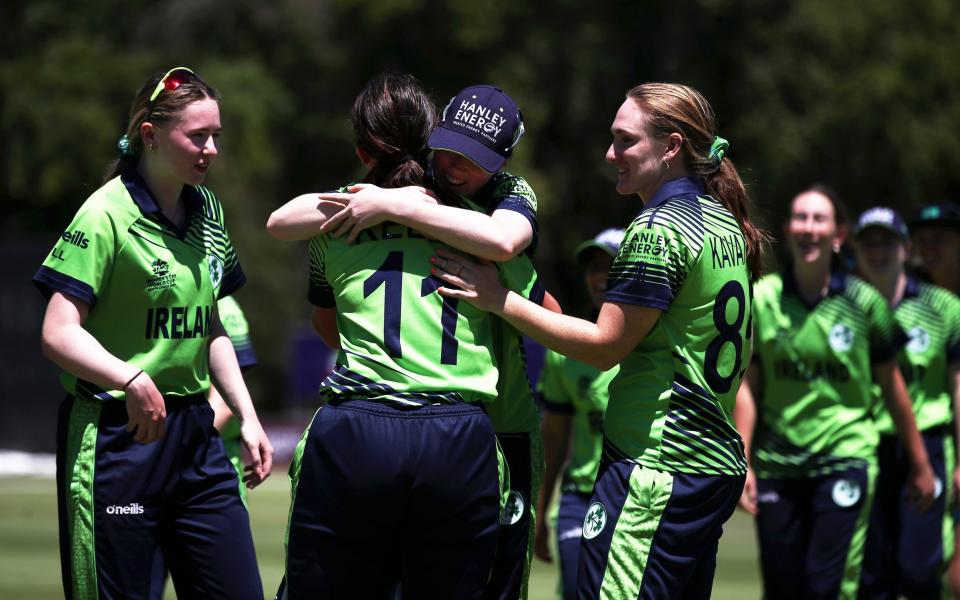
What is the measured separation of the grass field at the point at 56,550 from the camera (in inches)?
370

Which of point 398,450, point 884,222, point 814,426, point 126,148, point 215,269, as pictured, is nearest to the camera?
point 398,450

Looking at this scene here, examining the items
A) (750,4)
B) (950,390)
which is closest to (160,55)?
(750,4)

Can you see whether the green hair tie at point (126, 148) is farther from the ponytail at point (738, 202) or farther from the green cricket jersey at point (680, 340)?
the ponytail at point (738, 202)

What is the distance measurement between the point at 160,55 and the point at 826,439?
24681 mm

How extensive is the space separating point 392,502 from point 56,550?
25.8 ft

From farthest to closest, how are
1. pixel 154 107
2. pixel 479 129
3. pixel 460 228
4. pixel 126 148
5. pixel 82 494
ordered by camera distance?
pixel 126 148 < pixel 154 107 < pixel 82 494 < pixel 479 129 < pixel 460 228

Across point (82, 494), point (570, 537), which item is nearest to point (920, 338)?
→ point (570, 537)

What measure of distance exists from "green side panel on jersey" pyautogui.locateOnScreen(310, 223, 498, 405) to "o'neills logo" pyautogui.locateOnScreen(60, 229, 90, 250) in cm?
93

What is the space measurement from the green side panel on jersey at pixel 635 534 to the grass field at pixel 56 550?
4.88 metres

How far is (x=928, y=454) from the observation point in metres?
7.97

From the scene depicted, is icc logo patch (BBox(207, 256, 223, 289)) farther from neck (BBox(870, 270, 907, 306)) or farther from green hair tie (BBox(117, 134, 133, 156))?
neck (BBox(870, 270, 907, 306))

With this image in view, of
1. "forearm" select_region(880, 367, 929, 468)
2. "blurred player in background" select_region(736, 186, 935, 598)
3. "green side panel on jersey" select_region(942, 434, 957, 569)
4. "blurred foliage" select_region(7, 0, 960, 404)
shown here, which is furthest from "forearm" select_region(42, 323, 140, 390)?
"blurred foliage" select_region(7, 0, 960, 404)

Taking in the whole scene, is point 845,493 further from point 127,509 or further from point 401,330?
point 127,509

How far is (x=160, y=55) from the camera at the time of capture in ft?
96.7
